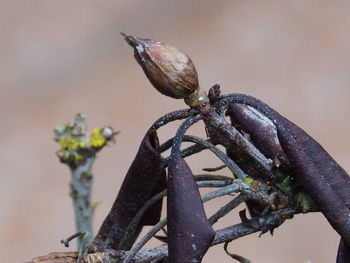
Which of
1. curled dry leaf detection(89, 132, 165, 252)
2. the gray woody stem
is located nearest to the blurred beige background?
the gray woody stem

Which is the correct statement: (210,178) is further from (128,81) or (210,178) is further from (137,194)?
(128,81)

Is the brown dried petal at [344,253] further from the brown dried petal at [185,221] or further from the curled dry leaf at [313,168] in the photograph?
the brown dried petal at [185,221]

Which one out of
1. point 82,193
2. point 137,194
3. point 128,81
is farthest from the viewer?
point 128,81

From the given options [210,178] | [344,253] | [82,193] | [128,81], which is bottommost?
[344,253]

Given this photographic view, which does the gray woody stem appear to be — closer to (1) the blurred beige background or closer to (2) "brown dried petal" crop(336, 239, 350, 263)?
(2) "brown dried petal" crop(336, 239, 350, 263)

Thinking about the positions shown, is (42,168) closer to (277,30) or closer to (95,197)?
(95,197)

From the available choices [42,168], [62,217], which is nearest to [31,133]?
[42,168]

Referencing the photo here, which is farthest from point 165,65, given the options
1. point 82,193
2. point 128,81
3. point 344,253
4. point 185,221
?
point 128,81
